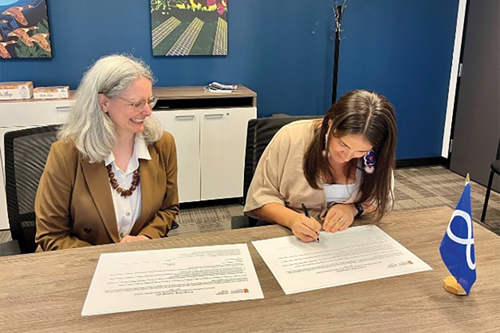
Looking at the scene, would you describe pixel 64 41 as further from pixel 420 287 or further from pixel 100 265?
pixel 420 287

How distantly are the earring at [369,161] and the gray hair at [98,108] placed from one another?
81cm

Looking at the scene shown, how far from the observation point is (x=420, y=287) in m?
1.12

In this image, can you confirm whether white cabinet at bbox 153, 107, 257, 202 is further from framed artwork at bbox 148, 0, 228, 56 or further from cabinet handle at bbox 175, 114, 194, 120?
framed artwork at bbox 148, 0, 228, 56

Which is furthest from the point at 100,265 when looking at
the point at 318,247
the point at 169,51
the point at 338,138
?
the point at 169,51

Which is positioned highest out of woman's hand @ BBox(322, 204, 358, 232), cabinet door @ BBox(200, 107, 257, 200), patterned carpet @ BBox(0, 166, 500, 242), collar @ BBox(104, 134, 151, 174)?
collar @ BBox(104, 134, 151, 174)

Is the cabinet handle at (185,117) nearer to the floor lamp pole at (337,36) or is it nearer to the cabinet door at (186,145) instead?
the cabinet door at (186,145)

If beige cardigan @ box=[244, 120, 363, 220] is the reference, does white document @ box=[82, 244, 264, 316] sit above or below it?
below

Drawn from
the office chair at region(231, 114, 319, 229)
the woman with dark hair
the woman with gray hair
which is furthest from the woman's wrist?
the woman with gray hair

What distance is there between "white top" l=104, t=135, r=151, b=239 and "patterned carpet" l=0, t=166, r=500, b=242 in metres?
1.28

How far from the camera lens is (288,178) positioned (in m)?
1.59

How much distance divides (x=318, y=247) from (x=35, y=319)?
0.74m

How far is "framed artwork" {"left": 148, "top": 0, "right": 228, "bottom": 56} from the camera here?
3.29m

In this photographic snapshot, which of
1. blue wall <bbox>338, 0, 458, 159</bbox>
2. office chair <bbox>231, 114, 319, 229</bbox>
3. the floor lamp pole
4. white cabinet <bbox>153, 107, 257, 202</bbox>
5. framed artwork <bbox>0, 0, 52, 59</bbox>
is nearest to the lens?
office chair <bbox>231, 114, 319, 229</bbox>

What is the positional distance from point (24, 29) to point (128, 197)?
2.13 metres
